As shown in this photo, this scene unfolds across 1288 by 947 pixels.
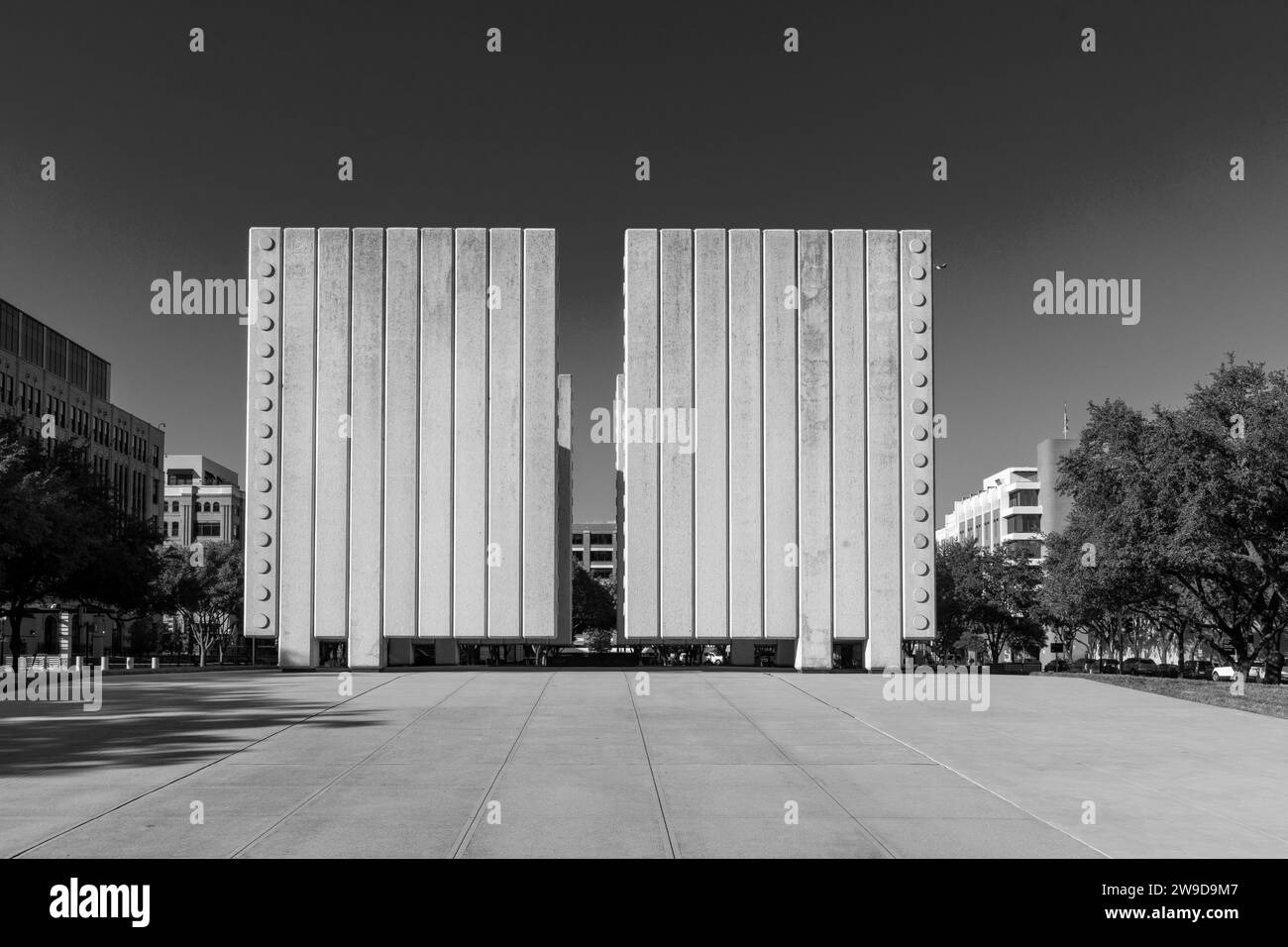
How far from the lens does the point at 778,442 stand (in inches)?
1444

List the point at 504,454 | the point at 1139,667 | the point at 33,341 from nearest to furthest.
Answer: the point at 504,454, the point at 1139,667, the point at 33,341

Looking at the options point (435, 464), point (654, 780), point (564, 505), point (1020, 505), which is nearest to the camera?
point (654, 780)

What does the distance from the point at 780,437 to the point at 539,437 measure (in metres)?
7.76

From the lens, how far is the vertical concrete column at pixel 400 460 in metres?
36.1

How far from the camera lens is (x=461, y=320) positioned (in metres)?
36.6

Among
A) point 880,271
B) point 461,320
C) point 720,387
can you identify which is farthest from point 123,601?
point 880,271

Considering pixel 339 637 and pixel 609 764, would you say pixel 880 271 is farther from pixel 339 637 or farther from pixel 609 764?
pixel 609 764

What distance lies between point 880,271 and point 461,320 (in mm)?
13702

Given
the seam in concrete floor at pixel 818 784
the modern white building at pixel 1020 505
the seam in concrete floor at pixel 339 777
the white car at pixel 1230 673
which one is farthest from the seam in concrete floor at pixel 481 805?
the modern white building at pixel 1020 505

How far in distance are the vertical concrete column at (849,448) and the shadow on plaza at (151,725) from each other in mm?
16784

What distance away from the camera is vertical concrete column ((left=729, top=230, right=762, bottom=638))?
120 feet

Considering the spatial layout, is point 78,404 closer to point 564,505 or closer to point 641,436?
point 564,505

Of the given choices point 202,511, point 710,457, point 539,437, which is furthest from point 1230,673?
point 202,511

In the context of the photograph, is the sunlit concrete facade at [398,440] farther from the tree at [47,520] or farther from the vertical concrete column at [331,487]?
the tree at [47,520]
